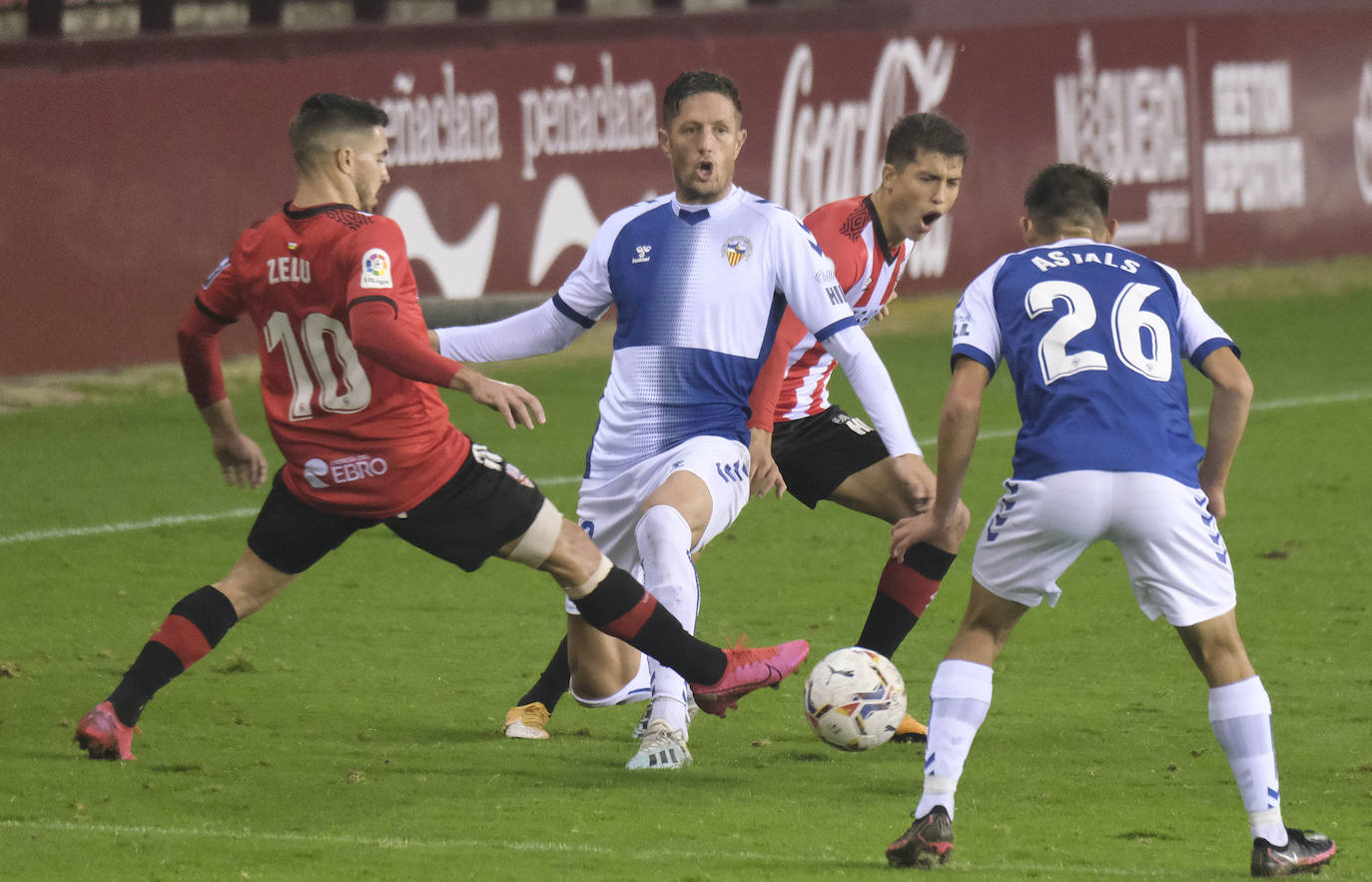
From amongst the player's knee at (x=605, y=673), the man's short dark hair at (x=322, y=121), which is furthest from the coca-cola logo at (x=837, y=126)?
the man's short dark hair at (x=322, y=121)

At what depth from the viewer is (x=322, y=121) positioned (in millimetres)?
5582

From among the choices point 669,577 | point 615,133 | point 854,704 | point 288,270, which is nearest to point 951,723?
point 854,704

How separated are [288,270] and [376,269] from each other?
1.00ft

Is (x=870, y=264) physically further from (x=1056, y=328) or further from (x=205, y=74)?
(x=205, y=74)

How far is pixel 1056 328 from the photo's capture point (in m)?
4.88

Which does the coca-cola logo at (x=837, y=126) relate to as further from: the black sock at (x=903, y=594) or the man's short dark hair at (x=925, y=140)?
the black sock at (x=903, y=594)

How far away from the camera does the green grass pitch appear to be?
194 inches

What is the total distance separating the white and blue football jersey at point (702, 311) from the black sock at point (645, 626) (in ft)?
1.78

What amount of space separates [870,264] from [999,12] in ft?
49.6

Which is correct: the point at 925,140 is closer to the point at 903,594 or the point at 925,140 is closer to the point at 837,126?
the point at 903,594

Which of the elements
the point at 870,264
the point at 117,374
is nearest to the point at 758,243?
the point at 870,264

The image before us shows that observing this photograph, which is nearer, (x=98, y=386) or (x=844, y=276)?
(x=844, y=276)

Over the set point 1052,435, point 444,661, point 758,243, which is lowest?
point 444,661

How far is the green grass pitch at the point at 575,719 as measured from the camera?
492 cm
